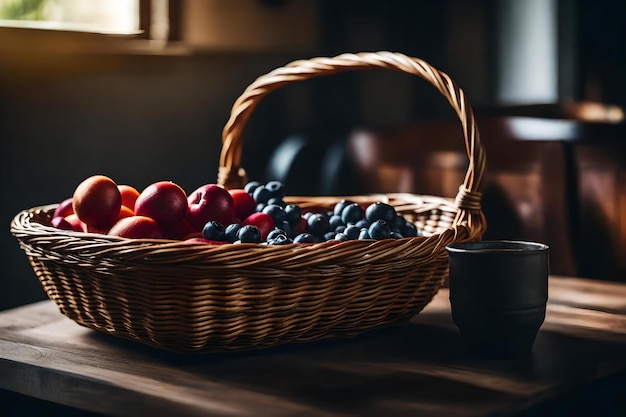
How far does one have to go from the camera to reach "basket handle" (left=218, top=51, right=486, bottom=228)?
1124 millimetres

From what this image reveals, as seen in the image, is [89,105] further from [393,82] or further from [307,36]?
[393,82]

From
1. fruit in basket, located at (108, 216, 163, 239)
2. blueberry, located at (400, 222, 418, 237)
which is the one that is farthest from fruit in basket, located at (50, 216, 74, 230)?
blueberry, located at (400, 222, 418, 237)

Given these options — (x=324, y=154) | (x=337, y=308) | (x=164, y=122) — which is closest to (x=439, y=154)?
(x=324, y=154)

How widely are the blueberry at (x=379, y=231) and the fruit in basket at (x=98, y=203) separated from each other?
310mm

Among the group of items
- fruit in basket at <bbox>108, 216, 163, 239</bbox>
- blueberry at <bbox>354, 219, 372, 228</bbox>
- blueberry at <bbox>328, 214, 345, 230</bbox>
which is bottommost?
blueberry at <bbox>328, 214, 345, 230</bbox>

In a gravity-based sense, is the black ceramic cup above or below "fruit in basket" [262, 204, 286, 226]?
below

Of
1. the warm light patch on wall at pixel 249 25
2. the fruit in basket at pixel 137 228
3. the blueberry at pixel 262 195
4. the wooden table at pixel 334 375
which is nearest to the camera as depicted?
the wooden table at pixel 334 375

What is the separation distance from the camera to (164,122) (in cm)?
261

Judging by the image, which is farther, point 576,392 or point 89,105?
point 89,105

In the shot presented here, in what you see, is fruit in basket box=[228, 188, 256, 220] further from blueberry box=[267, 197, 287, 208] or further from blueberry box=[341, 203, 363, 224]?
blueberry box=[341, 203, 363, 224]

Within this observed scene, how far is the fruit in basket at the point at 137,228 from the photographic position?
1008 millimetres

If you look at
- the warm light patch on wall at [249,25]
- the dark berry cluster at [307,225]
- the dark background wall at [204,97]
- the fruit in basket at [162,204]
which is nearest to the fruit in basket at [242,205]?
the dark berry cluster at [307,225]

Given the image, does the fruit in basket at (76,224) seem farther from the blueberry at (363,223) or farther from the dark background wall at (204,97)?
the dark background wall at (204,97)

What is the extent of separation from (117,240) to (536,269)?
0.44 m
